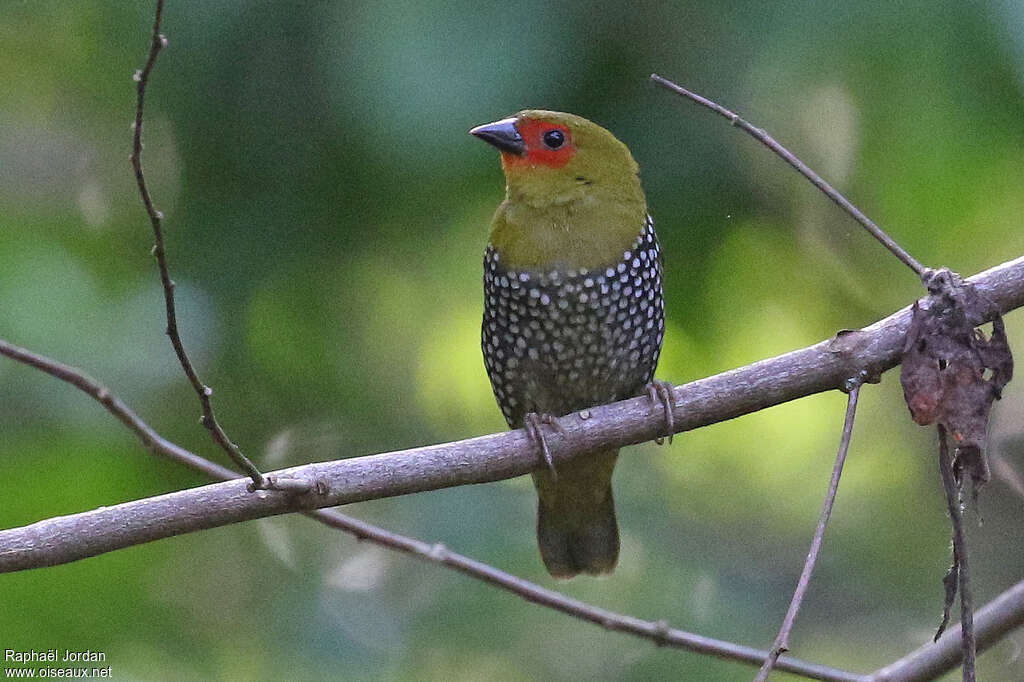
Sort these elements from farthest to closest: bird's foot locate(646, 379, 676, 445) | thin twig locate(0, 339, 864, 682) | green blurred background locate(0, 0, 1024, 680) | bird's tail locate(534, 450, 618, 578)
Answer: bird's tail locate(534, 450, 618, 578) < green blurred background locate(0, 0, 1024, 680) < thin twig locate(0, 339, 864, 682) < bird's foot locate(646, 379, 676, 445)

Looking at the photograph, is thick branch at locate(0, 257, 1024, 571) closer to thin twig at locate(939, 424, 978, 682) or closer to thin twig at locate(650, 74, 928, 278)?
thin twig at locate(650, 74, 928, 278)

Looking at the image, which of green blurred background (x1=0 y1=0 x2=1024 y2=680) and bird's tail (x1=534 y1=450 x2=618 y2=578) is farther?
bird's tail (x1=534 y1=450 x2=618 y2=578)

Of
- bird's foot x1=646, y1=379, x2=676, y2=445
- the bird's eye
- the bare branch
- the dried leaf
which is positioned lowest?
the bare branch

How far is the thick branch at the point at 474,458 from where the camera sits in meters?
2.39

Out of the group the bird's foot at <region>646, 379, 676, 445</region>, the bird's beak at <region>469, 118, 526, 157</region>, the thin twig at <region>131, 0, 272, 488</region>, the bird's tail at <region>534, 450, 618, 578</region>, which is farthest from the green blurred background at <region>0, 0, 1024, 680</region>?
the thin twig at <region>131, 0, 272, 488</region>

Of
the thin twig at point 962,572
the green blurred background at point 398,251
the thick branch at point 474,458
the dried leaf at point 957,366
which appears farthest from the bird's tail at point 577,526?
the thin twig at point 962,572

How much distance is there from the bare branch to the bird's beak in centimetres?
169

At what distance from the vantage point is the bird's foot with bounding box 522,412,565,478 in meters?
2.81

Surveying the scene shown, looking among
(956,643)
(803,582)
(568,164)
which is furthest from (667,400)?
(568,164)

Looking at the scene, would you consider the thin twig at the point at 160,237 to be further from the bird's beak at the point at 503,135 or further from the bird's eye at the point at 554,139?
the bird's eye at the point at 554,139

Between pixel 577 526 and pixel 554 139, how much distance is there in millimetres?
1179

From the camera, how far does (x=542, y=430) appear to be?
116 inches

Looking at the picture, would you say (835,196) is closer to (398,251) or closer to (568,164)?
(568,164)

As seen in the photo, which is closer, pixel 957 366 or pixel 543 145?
pixel 957 366
